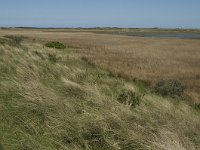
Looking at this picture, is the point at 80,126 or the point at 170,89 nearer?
the point at 80,126

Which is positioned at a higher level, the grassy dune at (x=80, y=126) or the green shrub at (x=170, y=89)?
the grassy dune at (x=80, y=126)

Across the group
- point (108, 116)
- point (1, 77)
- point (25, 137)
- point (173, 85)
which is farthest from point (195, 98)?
point (25, 137)

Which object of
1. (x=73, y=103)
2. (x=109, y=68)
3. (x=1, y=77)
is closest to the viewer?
(x=73, y=103)

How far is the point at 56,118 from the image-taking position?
6.08 metres

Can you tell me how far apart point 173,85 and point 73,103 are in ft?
23.1

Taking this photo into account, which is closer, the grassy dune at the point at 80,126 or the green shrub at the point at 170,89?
the grassy dune at the point at 80,126

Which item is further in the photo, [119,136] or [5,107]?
[5,107]

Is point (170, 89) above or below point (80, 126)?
below

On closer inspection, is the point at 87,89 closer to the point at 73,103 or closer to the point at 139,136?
the point at 73,103

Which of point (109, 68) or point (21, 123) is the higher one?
point (21, 123)

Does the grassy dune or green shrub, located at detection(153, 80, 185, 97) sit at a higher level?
the grassy dune

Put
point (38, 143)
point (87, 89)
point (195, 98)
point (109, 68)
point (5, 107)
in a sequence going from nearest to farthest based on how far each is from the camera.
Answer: point (38, 143), point (5, 107), point (87, 89), point (195, 98), point (109, 68)

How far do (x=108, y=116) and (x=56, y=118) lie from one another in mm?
812

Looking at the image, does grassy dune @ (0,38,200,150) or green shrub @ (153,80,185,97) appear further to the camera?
green shrub @ (153,80,185,97)
